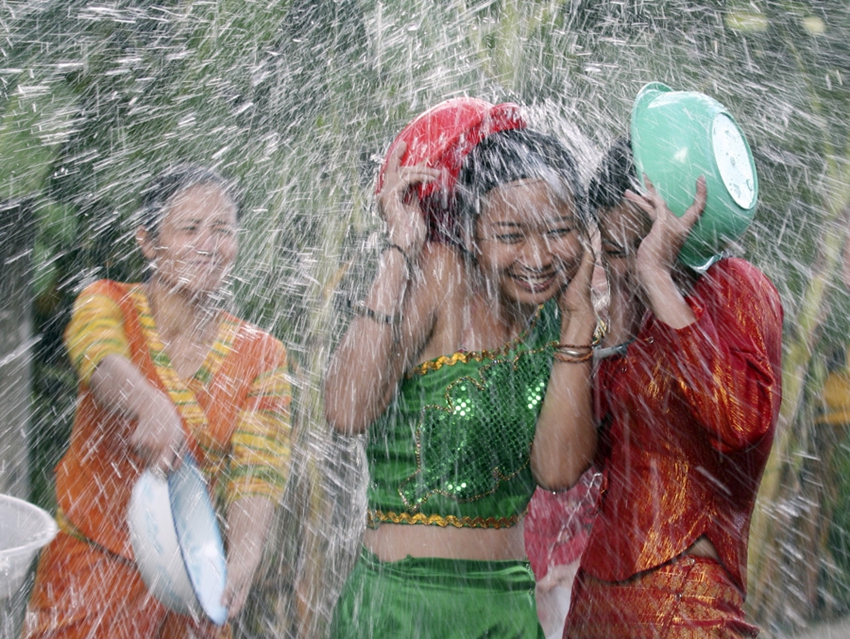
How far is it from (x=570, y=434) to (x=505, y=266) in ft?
1.29

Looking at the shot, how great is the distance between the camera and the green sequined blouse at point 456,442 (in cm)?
203

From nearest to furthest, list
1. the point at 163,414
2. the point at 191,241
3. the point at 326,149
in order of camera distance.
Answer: the point at 163,414 → the point at 191,241 → the point at 326,149

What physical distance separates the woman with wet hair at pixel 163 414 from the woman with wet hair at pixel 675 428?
1052 mm

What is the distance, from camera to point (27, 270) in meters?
3.64

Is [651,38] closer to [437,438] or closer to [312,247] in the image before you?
[312,247]

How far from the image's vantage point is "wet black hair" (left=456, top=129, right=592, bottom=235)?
2037mm

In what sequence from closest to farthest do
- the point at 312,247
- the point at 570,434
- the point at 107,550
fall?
the point at 570,434
the point at 107,550
the point at 312,247

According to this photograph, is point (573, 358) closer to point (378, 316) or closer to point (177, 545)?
point (378, 316)

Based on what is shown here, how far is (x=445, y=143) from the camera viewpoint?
2055mm

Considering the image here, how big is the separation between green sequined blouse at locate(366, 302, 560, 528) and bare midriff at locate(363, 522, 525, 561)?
0.7 inches

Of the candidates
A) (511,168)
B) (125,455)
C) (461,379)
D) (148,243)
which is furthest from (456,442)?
(148,243)

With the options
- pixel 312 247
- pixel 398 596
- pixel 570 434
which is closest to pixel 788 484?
pixel 570 434

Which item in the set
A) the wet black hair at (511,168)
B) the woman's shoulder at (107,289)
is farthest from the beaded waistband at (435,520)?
the woman's shoulder at (107,289)

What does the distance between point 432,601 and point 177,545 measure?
0.70 metres
